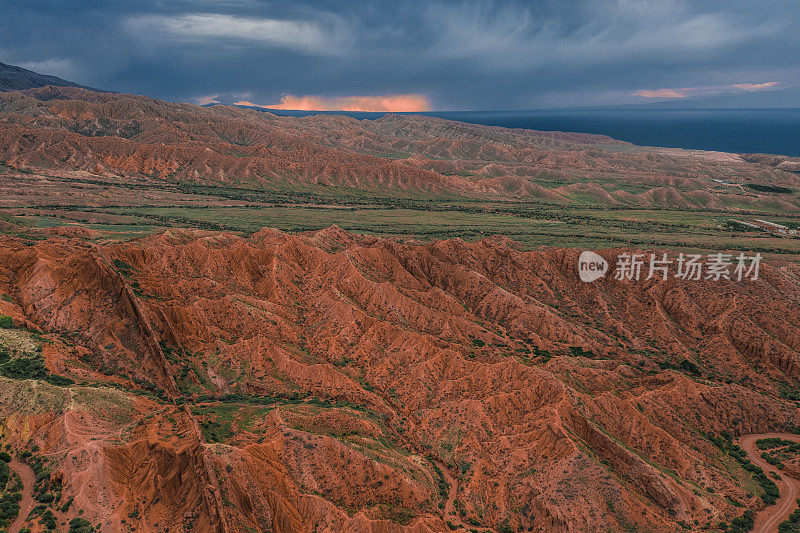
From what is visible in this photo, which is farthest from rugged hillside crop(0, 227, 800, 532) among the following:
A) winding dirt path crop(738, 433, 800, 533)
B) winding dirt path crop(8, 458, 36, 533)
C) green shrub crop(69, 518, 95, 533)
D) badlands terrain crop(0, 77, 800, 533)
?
winding dirt path crop(738, 433, 800, 533)

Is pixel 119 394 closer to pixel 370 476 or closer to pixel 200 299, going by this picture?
pixel 200 299

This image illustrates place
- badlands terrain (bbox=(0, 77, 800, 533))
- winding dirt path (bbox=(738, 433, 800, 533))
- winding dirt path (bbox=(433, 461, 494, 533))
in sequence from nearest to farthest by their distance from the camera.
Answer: badlands terrain (bbox=(0, 77, 800, 533)), winding dirt path (bbox=(433, 461, 494, 533)), winding dirt path (bbox=(738, 433, 800, 533))

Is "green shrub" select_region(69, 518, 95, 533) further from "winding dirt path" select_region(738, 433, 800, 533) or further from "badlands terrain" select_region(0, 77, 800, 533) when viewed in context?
"winding dirt path" select_region(738, 433, 800, 533)

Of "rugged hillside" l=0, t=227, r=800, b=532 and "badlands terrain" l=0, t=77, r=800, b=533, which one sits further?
"rugged hillside" l=0, t=227, r=800, b=532

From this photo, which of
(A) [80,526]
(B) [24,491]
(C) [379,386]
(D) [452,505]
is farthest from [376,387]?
(B) [24,491]

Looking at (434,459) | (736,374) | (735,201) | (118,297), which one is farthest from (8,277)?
(735,201)

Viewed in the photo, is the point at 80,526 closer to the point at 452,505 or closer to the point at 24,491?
the point at 24,491

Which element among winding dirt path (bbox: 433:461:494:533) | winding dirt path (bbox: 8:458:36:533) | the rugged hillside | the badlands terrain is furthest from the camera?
winding dirt path (bbox: 433:461:494:533)

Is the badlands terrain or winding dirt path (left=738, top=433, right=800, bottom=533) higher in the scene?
the badlands terrain
